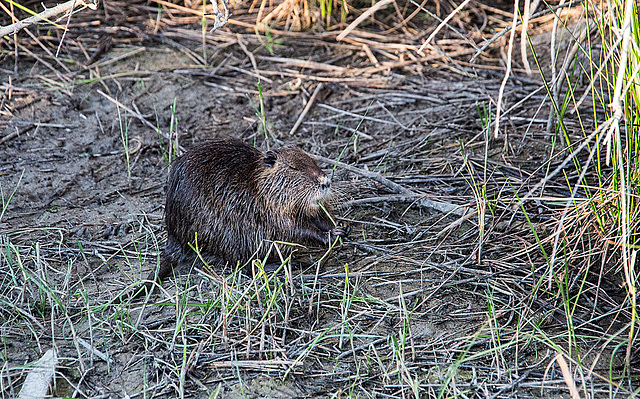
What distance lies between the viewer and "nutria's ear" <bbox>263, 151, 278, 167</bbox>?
3.34 m

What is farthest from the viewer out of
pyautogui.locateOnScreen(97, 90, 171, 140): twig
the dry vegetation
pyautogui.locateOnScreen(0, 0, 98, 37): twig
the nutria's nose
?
pyautogui.locateOnScreen(97, 90, 171, 140): twig

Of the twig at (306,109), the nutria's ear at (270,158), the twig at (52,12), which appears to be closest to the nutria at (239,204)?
the nutria's ear at (270,158)

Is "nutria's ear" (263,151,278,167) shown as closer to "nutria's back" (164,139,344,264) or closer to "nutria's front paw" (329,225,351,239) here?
"nutria's back" (164,139,344,264)

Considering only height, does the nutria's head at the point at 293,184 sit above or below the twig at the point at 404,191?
above

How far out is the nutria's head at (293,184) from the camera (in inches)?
131

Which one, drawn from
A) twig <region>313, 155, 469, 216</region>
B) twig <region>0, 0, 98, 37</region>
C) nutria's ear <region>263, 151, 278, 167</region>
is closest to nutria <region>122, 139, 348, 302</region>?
nutria's ear <region>263, 151, 278, 167</region>

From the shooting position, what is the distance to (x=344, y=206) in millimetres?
3709

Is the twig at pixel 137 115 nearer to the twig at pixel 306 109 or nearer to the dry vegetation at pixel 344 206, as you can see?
the dry vegetation at pixel 344 206

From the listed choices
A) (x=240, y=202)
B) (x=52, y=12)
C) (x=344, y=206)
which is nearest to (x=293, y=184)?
(x=240, y=202)

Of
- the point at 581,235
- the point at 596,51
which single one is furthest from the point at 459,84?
the point at 581,235

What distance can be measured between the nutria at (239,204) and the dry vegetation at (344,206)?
0.13 m

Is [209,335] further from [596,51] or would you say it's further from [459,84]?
[596,51]

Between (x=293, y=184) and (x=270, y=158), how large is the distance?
0.56ft

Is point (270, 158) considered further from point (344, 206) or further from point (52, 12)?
point (52, 12)
